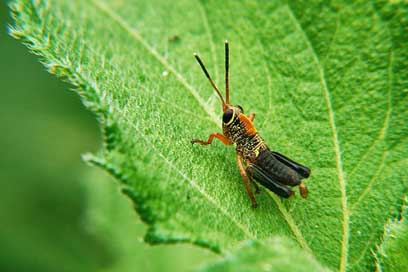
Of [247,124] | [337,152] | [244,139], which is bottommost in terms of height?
[337,152]

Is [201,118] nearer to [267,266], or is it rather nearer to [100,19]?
[100,19]

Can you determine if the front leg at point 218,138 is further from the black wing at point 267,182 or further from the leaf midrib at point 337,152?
the leaf midrib at point 337,152

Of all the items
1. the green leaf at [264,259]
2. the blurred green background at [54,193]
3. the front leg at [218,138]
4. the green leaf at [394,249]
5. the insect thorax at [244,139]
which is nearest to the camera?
the green leaf at [264,259]

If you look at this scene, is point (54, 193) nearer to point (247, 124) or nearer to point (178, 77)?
point (178, 77)

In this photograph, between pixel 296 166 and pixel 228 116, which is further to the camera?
pixel 228 116

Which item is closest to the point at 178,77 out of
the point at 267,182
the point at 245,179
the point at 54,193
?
the point at 245,179

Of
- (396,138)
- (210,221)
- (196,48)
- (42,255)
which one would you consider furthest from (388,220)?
(42,255)

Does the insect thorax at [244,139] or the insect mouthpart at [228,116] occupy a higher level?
the insect mouthpart at [228,116]

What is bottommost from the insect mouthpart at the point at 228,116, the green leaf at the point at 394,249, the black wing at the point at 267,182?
the green leaf at the point at 394,249

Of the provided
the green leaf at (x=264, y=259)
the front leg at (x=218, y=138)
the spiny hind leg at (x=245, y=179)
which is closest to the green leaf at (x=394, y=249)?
the green leaf at (x=264, y=259)
